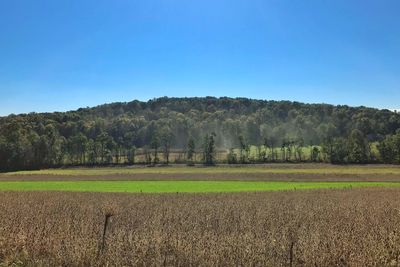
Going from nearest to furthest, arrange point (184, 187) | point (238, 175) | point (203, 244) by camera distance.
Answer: point (203, 244)
point (184, 187)
point (238, 175)

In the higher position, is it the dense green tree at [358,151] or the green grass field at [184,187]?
the dense green tree at [358,151]

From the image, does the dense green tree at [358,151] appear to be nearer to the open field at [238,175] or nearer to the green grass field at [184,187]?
the open field at [238,175]

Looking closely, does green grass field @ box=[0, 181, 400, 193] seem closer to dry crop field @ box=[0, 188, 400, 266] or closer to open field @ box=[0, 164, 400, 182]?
open field @ box=[0, 164, 400, 182]

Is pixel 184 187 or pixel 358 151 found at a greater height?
pixel 358 151

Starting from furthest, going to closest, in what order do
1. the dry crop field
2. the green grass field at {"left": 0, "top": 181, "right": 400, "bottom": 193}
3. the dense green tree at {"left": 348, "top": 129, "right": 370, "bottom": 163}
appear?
the dense green tree at {"left": 348, "top": 129, "right": 370, "bottom": 163} < the green grass field at {"left": 0, "top": 181, "right": 400, "bottom": 193} < the dry crop field

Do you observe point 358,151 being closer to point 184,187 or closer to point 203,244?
point 184,187

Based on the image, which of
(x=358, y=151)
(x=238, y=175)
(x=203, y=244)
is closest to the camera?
(x=203, y=244)

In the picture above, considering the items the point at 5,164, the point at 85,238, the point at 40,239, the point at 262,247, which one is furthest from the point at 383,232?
the point at 5,164

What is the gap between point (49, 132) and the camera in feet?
602

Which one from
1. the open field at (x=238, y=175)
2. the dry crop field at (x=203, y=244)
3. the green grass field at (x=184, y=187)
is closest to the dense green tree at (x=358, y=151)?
the open field at (x=238, y=175)

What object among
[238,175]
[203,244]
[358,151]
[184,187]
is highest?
[358,151]

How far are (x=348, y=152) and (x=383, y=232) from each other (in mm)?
142441

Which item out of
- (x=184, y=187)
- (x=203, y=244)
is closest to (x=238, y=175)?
(x=184, y=187)

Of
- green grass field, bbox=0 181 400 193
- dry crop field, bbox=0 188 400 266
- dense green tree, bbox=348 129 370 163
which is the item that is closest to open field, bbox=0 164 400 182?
green grass field, bbox=0 181 400 193
